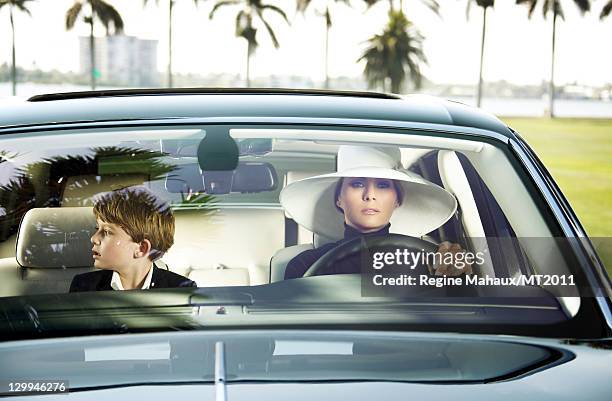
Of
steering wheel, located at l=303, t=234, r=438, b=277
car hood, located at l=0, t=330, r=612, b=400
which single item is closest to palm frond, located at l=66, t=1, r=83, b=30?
steering wheel, located at l=303, t=234, r=438, b=277

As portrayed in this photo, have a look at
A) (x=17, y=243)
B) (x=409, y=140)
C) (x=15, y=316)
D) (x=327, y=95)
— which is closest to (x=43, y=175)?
(x=17, y=243)

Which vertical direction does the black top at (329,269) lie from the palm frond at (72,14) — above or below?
below

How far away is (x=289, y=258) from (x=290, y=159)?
2.74 ft

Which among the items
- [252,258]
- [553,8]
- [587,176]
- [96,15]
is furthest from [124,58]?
[252,258]

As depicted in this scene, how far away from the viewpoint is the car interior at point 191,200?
8.40 feet

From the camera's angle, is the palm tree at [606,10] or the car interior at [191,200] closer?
the car interior at [191,200]

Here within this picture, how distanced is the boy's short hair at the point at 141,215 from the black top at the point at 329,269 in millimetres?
349

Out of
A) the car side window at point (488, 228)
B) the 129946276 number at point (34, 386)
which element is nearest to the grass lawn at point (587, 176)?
the car side window at point (488, 228)

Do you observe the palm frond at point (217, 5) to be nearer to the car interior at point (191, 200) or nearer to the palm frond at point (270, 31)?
the palm frond at point (270, 31)

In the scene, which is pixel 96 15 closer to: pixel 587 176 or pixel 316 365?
pixel 587 176

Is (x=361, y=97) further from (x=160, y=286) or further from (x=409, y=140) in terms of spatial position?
(x=160, y=286)

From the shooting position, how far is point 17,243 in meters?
Result: 2.84

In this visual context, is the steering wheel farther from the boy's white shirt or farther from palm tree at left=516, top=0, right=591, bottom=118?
palm tree at left=516, top=0, right=591, bottom=118

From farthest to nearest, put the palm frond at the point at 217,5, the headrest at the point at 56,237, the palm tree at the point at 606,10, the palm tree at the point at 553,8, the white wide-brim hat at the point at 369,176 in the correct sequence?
the palm tree at the point at 553,8 → the palm tree at the point at 606,10 → the palm frond at the point at 217,5 → the white wide-brim hat at the point at 369,176 → the headrest at the point at 56,237
